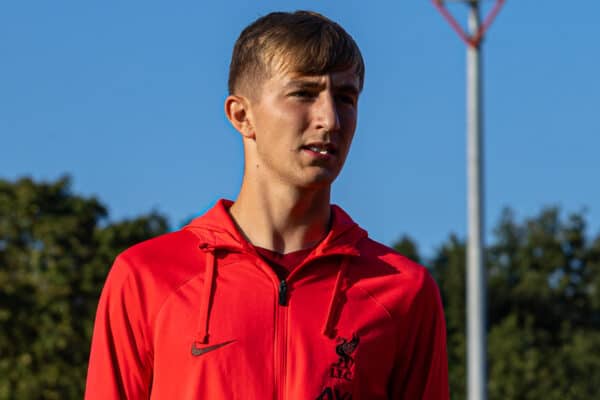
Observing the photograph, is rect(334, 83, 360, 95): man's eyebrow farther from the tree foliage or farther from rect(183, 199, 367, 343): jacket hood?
the tree foliage

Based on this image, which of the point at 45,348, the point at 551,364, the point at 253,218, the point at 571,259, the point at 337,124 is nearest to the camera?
the point at 337,124

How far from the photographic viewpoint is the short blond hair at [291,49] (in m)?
4.45

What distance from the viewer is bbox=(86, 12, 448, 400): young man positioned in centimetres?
441

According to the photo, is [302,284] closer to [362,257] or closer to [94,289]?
[362,257]

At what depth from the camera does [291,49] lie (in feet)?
14.7

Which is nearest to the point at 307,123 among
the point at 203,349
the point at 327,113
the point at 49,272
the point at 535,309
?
the point at 327,113

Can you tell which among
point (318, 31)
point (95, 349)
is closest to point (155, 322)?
point (95, 349)

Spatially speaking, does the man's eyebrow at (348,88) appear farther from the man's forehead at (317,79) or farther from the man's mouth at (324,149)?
the man's mouth at (324,149)

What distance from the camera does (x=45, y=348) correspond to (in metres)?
53.2

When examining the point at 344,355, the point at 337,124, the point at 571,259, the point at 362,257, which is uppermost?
the point at 571,259

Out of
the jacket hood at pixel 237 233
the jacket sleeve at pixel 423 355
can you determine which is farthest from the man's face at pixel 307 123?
the jacket sleeve at pixel 423 355

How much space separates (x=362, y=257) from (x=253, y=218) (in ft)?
1.25

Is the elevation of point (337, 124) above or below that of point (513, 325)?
below

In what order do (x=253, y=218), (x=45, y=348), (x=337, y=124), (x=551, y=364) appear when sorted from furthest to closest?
(x=551, y=364) → (x=45, y=348) → (x=253, y=218) → (x=337, y=124)
